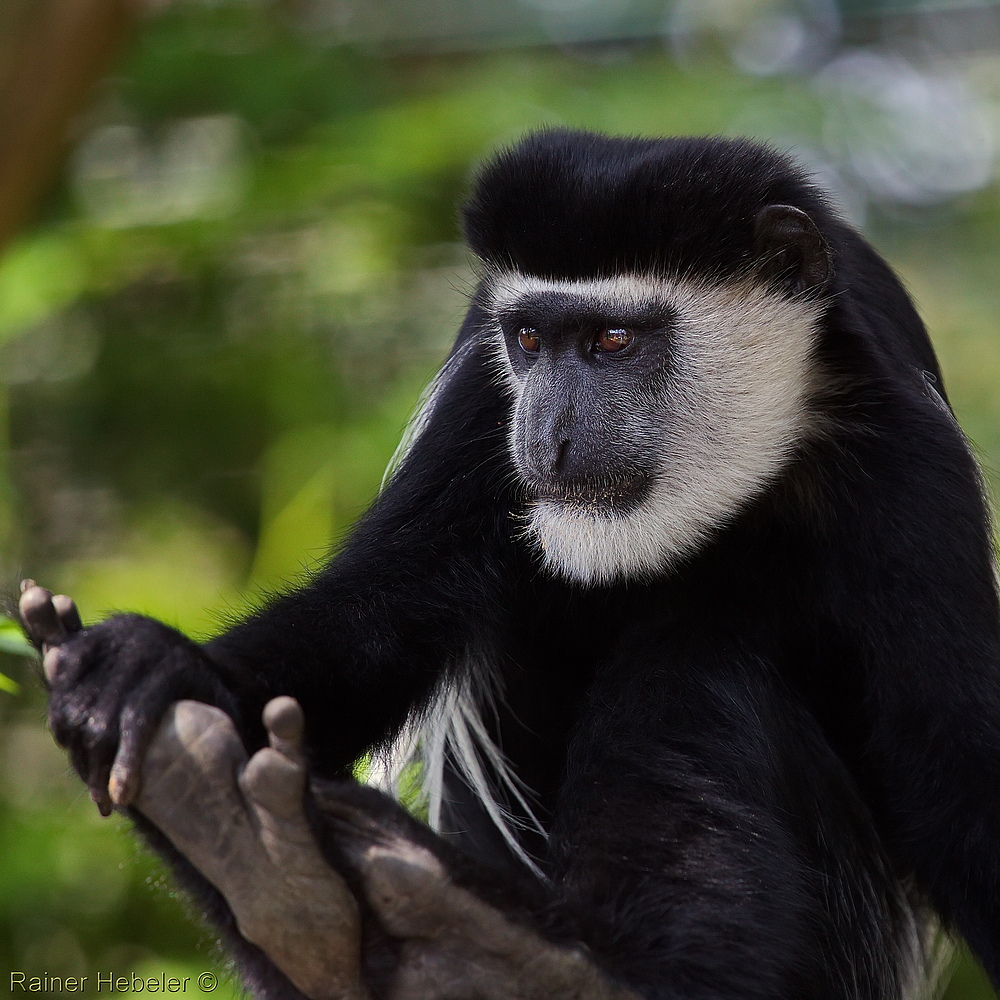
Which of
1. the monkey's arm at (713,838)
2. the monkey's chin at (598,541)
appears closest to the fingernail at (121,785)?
the monkey's arm at (713,838)

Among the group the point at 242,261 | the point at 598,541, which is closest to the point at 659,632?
the point at 598,541

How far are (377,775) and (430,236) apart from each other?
1800 mm

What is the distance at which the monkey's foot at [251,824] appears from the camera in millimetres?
1461

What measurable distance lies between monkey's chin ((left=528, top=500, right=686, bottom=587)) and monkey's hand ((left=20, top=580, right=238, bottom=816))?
0.53 metres

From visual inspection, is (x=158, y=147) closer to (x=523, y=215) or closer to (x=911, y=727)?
(x=523, y=215)

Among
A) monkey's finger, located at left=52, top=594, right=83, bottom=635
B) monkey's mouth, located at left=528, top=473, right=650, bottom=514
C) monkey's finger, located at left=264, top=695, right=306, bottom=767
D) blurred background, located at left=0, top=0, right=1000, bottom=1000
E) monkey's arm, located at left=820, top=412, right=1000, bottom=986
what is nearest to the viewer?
monkey's finger, located at left=264, top=695, right=306, bottom=767

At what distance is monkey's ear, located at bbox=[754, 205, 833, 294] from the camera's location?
76.2 inches

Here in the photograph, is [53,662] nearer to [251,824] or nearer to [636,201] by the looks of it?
[251,824]

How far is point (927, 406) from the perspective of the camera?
198cm

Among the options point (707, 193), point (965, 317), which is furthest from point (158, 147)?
point (707, 193)

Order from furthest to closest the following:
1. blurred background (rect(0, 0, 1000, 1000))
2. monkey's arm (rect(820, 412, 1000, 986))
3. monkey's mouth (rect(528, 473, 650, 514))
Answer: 1. blurred background (rect(0, 0, 1000, 1000))
2. monkey's mouth (rect(528, 473, 650, 514))
3. monkey's arm (rect(820, 412, 1000, 986))

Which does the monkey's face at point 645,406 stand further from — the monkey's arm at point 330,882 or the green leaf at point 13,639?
the green leaf at point 13,639

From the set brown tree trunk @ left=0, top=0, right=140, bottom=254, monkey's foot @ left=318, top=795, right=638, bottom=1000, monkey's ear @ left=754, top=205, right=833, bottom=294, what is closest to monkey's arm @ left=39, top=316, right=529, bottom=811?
monkey's foot @ left=318, top=795, right=638, bottom=1000

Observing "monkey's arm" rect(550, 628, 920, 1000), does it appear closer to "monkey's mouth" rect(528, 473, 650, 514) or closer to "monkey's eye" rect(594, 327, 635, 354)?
"monkey's mouth" rect(528, 473, 650, 514)
